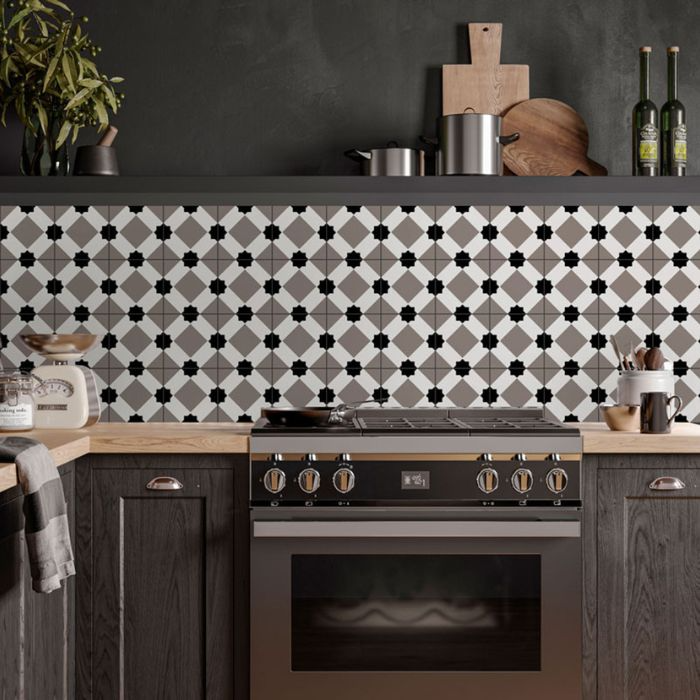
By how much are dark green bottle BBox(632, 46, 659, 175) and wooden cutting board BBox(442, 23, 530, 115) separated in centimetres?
38

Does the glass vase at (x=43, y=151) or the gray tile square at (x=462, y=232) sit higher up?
the glass vase at (x=43, y=151)

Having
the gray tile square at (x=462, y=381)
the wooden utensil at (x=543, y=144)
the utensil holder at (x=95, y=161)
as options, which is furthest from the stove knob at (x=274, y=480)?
the wooden utensil at (x=543, y=144)

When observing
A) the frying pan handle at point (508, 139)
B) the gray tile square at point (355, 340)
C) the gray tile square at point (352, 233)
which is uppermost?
the frying pan handle at point (508, 139)

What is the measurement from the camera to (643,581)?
240 cm

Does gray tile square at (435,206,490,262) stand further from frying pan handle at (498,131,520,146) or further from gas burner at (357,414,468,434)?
gas burner at (357,414,468,434)

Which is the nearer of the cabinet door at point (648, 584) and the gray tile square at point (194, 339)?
the cabinet door at point (648, 584)

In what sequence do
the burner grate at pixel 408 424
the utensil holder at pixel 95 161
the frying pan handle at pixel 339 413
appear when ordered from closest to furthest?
the burner grate at pixel 408 424, the frying pan handle at pixel 339 413, the utensil holder at pixel 95 161

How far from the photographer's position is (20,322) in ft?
10.2

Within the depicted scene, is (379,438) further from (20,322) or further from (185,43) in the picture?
(185,43)

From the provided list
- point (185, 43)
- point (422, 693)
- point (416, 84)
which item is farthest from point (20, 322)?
point (422, 693)

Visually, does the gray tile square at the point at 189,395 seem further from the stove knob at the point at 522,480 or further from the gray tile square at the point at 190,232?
the stove knob at the point at 522,480

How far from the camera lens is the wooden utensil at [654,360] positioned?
274cm

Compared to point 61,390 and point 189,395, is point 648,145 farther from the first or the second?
point 61,390

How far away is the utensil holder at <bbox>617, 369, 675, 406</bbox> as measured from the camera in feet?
8.89
